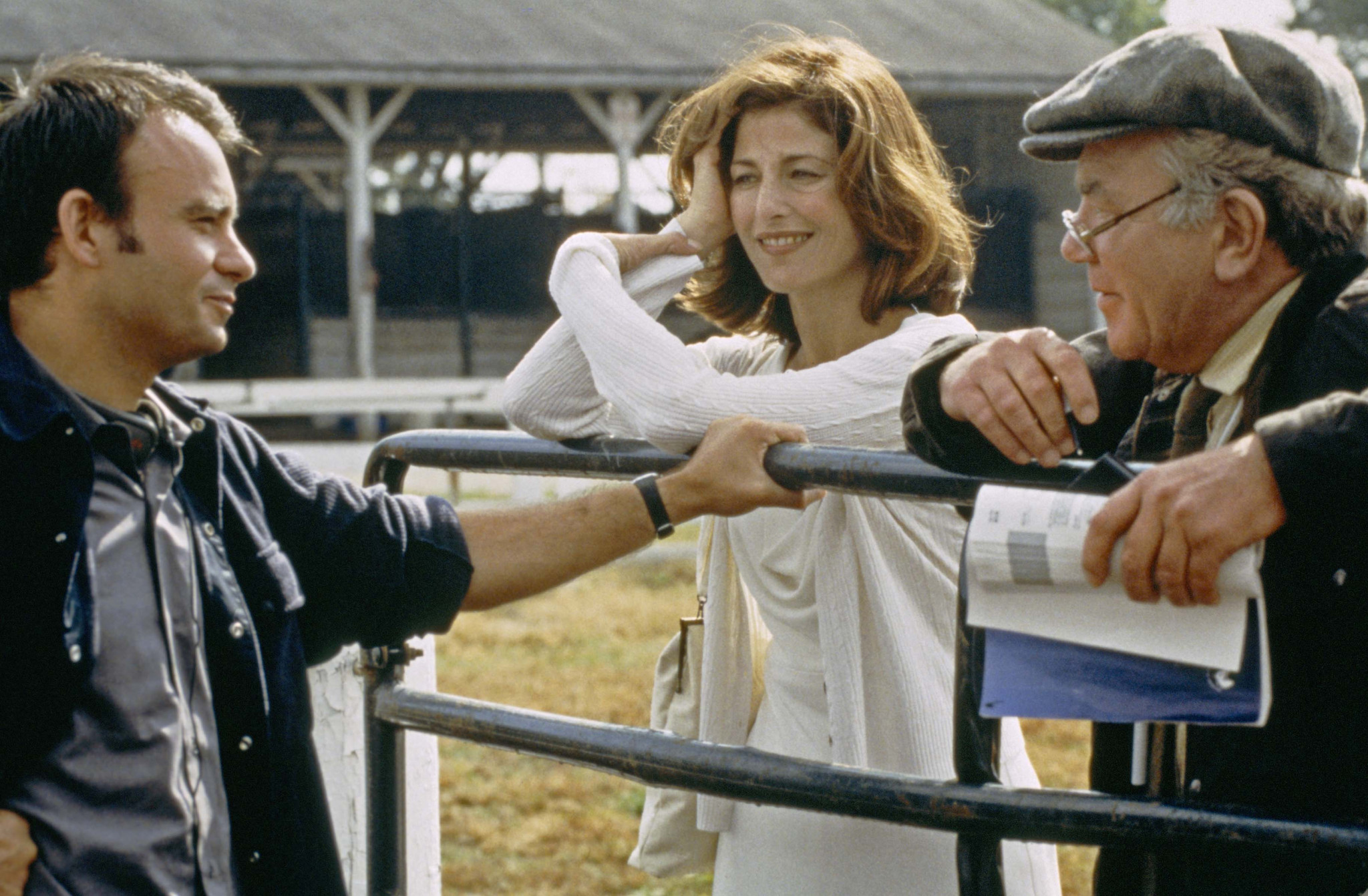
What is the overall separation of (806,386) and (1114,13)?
55.6 meters

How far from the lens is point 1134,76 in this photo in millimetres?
1654

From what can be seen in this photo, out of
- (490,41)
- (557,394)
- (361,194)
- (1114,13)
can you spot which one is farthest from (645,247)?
(1114,13)

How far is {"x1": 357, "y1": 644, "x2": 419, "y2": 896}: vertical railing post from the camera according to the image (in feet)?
7.51

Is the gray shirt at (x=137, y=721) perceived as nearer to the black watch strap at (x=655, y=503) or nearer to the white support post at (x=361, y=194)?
the black watch strap at (x=655, y=503)

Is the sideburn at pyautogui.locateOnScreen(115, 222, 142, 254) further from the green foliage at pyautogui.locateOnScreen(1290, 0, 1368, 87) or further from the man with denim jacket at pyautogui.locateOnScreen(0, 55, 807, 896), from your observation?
the green foliage at pyautogui.locateOnScreen(1290, 0, 1368, 87)

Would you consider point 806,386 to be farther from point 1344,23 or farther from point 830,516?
point 1344,23

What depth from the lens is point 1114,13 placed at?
174ft

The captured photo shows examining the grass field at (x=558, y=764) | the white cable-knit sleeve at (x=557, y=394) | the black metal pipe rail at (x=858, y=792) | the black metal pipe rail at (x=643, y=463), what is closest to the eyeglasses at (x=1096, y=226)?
the black metal pipe rail at (x=643, y=463)

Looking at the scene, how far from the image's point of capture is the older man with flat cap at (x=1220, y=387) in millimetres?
1302

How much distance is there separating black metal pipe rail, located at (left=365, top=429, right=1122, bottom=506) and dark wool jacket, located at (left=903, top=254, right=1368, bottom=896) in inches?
10.1

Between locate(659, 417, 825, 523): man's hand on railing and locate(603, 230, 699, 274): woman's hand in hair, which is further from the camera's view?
locate(603, 230, 699, 274): woman's hand in hair

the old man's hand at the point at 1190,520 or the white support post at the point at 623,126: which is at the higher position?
the white support post at the point at 623,126

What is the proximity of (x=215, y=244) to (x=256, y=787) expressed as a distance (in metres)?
0.77

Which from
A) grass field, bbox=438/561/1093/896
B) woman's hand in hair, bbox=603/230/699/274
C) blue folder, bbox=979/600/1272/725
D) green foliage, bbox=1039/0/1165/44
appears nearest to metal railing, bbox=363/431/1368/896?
blue folder, bbox=979/600/1272/725
